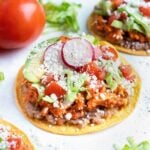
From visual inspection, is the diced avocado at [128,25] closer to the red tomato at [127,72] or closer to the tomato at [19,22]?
the red tomato at [127,72]

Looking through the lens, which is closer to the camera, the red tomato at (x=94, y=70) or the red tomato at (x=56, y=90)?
the red tomato at (x=56, y=90)

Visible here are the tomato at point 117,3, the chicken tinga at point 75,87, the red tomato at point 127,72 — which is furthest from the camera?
the tomato at point 117,3

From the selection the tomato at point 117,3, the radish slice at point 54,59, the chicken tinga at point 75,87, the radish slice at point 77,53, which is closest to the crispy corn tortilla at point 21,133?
the chicken tinga at point 75,87

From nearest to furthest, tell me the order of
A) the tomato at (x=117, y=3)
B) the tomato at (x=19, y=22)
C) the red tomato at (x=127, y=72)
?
the red tomato at (x=127, y=72)
the tomato at (x=19, y=22)
the tomato at (x=117, y=3)

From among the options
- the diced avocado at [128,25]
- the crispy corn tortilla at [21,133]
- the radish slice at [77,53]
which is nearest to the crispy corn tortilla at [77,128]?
the crispy corn tortilla at [21,133]

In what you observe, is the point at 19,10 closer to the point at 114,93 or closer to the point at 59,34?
the point at 59,34

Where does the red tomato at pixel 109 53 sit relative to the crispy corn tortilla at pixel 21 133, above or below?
above

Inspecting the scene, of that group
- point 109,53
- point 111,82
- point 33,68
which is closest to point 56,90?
point 33,68

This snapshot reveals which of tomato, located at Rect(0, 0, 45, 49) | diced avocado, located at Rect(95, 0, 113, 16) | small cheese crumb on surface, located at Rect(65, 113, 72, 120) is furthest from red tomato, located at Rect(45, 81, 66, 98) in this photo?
diced avocado, located at Rect(95, 0, 113, 16)

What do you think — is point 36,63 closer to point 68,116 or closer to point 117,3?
point 68,116

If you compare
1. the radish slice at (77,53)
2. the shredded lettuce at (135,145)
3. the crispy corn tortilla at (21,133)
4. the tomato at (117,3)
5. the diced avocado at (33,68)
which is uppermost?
the radish slice at (77,53)
